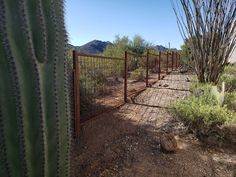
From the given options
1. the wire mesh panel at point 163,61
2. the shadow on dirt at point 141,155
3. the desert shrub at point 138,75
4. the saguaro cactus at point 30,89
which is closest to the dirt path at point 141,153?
the shadow on dirt at point 141,155

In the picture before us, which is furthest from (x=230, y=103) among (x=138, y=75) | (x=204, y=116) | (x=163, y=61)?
(x=163, y=61)

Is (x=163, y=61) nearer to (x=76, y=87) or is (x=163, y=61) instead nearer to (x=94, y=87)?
(x=94, y=87)

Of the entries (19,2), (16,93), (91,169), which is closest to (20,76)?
(16,93)

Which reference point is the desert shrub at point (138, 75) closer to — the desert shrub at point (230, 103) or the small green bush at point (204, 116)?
the desert shrub at point (230, 103)

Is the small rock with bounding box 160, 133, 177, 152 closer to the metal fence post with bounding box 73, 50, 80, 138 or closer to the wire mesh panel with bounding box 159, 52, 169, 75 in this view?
the metal fence post with bounding box 73, 50, 80, 138

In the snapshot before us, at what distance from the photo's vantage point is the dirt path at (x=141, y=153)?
11.5 feet

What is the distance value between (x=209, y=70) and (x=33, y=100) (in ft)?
22.9

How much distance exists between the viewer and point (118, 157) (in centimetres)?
389

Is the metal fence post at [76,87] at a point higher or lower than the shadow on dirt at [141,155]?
higher

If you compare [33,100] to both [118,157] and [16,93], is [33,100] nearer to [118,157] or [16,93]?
[16,93]

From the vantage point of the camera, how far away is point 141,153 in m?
4.03

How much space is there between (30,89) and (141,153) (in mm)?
2383

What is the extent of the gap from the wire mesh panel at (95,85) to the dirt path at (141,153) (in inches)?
11.8

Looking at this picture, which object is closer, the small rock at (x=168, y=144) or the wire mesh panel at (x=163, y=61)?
the small rock at (x=168, y=144)
